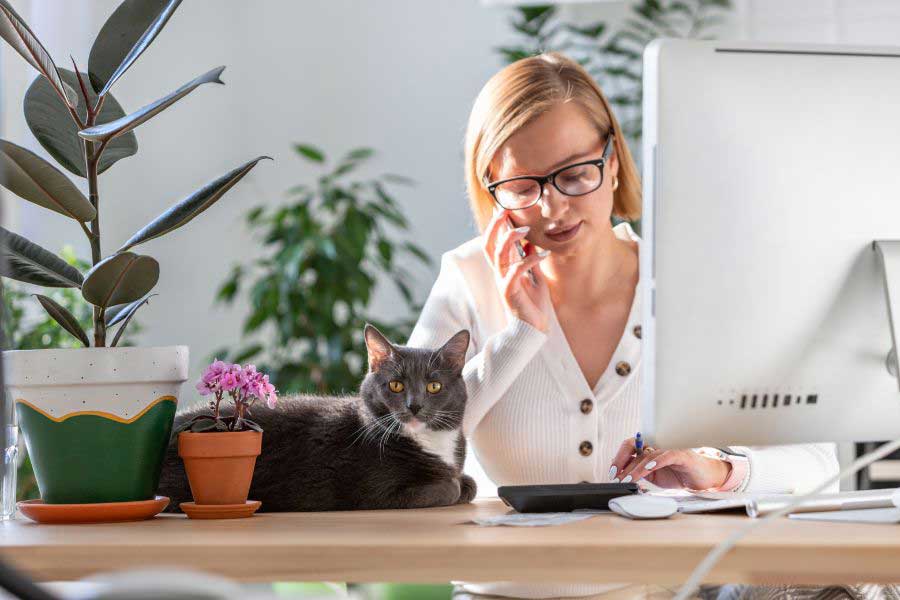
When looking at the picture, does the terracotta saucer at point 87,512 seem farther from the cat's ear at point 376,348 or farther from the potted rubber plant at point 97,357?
the cat's ear at point 376,348

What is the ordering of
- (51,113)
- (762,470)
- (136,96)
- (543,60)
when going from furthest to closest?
(136,96) → (543,60) → (762,470) → (51,113)

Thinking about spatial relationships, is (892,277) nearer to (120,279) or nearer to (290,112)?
(120,279)

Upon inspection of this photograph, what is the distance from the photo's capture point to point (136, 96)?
346cm

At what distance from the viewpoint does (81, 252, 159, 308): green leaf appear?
1.04 metres

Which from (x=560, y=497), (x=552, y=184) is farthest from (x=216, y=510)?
(x=552, y=184)

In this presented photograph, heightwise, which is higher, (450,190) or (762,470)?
(450,190)

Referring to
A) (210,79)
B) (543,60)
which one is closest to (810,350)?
(210,79)

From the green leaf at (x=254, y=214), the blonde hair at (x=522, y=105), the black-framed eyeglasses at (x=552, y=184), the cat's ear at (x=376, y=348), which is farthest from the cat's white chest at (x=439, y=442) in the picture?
the green leaf at (x=254, y=214)

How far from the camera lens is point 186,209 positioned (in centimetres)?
109

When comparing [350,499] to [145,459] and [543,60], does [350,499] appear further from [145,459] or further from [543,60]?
[543,60]

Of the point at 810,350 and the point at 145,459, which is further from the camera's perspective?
the point at 145,459

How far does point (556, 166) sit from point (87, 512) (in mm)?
898

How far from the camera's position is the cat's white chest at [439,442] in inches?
48.4

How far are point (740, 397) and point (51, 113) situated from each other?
0.88 meters
